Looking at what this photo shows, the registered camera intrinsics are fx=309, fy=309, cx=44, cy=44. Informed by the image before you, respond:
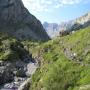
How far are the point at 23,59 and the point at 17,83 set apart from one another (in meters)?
78.9

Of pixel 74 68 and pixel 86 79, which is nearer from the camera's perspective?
pixel 86 79

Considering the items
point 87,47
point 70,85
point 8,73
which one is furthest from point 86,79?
point 8,73

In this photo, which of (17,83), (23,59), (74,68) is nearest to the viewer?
(74,68)

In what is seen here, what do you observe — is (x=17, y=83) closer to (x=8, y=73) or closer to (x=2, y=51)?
(x=8, y=73)

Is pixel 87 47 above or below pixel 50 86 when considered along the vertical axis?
above

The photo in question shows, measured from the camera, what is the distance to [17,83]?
118250 millimetres

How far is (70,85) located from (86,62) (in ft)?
28.8

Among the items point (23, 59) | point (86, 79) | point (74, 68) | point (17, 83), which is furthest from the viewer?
point (23, 59)

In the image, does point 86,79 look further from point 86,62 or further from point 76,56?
point 76,56

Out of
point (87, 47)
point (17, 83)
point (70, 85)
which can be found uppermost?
point (87, 47)

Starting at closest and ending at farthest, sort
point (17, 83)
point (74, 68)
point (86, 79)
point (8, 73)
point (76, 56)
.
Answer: point (86, 79), point (74, 68), point (76, 56), point (17, 83), point (8, 73)

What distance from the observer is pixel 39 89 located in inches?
2420

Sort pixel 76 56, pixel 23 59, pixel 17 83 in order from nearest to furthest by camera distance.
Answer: pixel 76 56 < pixel 17 83 < pixel 23 59

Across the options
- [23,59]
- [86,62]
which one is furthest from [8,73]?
[86,62]
